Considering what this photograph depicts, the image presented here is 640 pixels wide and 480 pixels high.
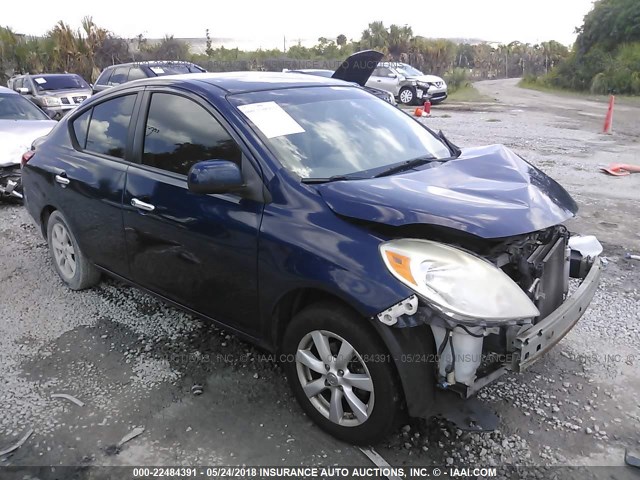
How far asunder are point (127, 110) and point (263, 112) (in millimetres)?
1156

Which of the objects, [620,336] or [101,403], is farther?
[620,336]

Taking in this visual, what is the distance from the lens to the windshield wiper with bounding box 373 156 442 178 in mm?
3047

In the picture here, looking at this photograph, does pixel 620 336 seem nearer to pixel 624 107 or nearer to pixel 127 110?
pixel 127 110

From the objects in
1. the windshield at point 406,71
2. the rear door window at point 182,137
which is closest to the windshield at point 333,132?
the rear door window at point 182,137

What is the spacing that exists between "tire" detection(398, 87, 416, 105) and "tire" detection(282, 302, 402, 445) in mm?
19664

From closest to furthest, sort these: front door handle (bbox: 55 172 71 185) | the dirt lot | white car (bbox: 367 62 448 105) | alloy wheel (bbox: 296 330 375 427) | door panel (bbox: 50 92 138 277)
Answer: alloy wheel (bbox: 296 330 375 427)
the dirt lot
door panel (bbox: 50 92 138 277)
front door handle (bbox: 55 172 71 185)
white car (bbox: 367 62 448 105)

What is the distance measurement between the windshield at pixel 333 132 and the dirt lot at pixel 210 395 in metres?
1.34

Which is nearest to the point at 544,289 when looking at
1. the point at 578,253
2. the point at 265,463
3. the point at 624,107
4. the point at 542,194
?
the point at 542,194

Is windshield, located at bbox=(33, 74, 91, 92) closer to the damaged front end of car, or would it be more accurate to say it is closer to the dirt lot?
the dirt lot

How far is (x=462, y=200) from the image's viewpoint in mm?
2523

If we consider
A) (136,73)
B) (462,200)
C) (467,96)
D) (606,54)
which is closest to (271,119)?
(462,200)

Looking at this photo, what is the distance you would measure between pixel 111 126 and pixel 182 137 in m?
0.86

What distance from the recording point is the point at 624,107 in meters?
19.1

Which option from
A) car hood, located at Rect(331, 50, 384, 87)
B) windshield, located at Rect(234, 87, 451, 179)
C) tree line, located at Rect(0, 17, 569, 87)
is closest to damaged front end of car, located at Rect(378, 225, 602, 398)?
windshield, located at Rect(234, 87, 451, 179)
